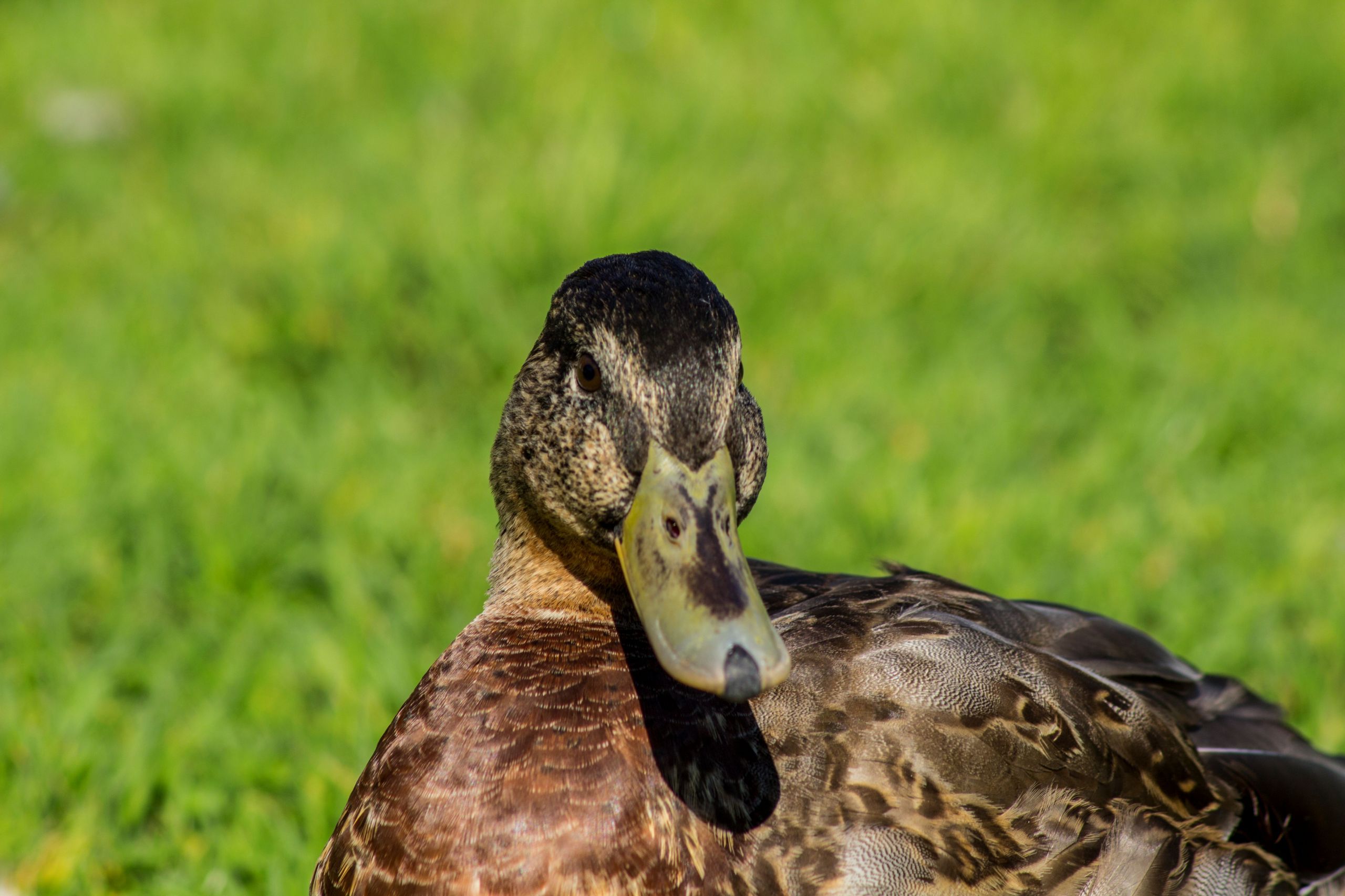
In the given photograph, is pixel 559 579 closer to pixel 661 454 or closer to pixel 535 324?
pixel 661 454

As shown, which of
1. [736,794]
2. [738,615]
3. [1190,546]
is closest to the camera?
[738,615]

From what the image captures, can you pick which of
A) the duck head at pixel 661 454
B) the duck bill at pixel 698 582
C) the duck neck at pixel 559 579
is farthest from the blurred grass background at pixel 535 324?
the duck bill at pixel 698 582

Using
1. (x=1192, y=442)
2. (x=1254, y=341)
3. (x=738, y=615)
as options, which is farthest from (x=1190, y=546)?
(x=738, y=615)

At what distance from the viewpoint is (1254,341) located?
13.8ft

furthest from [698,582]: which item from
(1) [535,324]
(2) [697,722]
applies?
(1) [535,324]

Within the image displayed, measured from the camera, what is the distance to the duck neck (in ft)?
6.41

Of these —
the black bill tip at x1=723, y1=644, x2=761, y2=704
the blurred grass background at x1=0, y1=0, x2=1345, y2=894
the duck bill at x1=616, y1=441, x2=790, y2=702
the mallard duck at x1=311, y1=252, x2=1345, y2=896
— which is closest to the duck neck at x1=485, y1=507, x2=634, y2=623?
the mallard duck at x1=311, y1=252, x2=1345, y2=896

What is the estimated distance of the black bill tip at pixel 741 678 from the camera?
1502 mm

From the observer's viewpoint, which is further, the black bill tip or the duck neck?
the duck neck

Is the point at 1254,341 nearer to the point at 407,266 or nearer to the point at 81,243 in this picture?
the point at 407,266

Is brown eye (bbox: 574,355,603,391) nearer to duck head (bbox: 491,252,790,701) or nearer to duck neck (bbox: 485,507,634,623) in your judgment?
duck head (bbox: 491,252,790,701)

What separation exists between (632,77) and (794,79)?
604 mm

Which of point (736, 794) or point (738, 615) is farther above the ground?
point (738, 615)

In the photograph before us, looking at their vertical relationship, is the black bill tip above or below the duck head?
below
